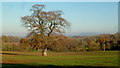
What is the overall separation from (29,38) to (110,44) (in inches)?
1353

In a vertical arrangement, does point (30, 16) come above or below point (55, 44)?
above

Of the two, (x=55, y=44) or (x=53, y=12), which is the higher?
(x=53, y=12)

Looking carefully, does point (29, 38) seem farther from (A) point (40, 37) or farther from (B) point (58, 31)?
(B) point (58, 31)

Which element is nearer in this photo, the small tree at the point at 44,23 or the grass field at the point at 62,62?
the grass field at the point at 62,62

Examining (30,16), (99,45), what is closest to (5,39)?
(30,16)

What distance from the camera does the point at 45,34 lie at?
37.6m

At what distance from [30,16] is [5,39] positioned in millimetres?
28535

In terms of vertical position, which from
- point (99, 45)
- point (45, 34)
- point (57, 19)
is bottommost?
point (99, 45)

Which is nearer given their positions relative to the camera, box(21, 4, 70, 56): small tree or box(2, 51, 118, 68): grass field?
box(2, 51, 118, 68): grass field

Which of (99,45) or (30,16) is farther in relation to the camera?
(99,45)

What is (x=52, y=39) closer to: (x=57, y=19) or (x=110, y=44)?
(x=57, y=19)

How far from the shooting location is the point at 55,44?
121 feet

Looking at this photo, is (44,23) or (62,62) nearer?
(62,62)

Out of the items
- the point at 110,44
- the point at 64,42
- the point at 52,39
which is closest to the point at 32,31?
the point at 52,39
